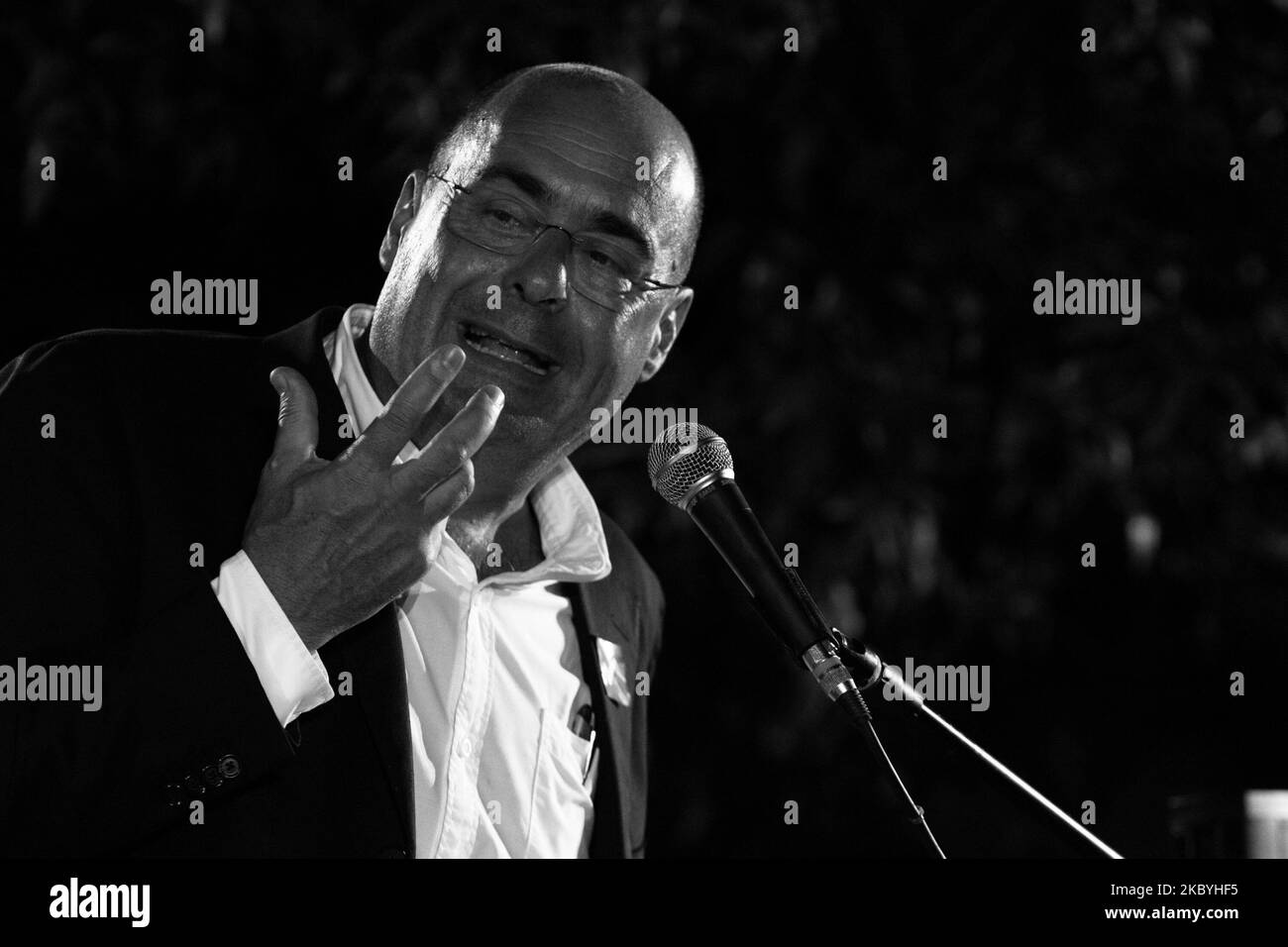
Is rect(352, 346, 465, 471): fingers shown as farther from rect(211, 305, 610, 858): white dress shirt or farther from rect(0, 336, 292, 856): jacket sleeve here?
rect(211, 305, 610, 858): white dress shirt

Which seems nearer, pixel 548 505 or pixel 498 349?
pixel 498 349

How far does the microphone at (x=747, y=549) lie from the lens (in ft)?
4.15

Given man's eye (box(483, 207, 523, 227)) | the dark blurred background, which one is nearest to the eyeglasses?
man's eye (box(483, 207, 523, 227))

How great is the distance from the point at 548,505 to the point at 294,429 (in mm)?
798

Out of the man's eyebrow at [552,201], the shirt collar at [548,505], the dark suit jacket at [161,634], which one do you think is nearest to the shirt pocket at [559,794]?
the shirt collar at [548,505]

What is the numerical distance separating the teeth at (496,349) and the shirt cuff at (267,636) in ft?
1.59

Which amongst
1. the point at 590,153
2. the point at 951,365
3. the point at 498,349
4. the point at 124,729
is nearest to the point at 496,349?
the point at 498,349

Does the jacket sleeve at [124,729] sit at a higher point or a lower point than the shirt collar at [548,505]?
lower

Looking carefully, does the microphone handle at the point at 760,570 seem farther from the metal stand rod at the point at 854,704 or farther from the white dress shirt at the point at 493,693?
the white dress shirt at the point at 493,693

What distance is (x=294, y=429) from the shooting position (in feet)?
4.12

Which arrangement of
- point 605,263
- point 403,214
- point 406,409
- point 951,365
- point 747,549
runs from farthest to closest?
point 951,365
point 403,214
point 605,263
point 747,549
point 406,409

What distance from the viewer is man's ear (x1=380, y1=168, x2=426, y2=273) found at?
1.88 meters

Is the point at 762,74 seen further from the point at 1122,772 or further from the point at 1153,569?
the point at 1122,772

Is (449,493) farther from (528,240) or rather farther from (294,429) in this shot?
(528,240)
